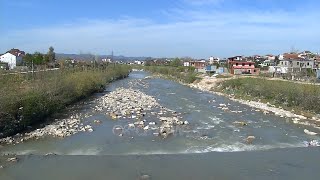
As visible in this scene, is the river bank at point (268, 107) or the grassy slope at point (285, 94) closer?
the river bank at point (268, 107)

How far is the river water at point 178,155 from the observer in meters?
13.4

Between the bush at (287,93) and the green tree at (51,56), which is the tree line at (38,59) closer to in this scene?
the green tree at (51,56)

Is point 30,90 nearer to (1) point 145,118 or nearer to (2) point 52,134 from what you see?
(2) point 52,134

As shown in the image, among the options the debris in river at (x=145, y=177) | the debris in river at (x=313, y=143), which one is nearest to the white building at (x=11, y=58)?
the debris in river at (x=313, y=143)

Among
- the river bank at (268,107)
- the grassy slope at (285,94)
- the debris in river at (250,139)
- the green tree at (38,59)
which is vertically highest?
the green tree at (38,59)

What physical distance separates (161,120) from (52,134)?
23.7 ft

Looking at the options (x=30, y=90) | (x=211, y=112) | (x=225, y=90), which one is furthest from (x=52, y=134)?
(x=225, y=90)

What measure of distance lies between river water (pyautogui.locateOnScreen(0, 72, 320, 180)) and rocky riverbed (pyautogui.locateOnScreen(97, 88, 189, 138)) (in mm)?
764

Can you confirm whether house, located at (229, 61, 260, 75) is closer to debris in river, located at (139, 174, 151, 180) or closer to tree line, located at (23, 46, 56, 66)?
tree line, located at (23, 46, 56, 66)

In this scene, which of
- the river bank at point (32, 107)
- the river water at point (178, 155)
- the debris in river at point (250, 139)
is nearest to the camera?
the river water at point (178, 155)

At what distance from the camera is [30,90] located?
22.4 m

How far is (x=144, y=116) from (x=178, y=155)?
10.0 meters

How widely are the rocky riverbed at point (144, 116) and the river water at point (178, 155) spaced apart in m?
0.76

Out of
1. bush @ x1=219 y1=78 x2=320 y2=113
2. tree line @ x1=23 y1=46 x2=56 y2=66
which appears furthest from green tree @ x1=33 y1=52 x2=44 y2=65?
bush @ x1=219 y1=78 x2=320 y2=113
